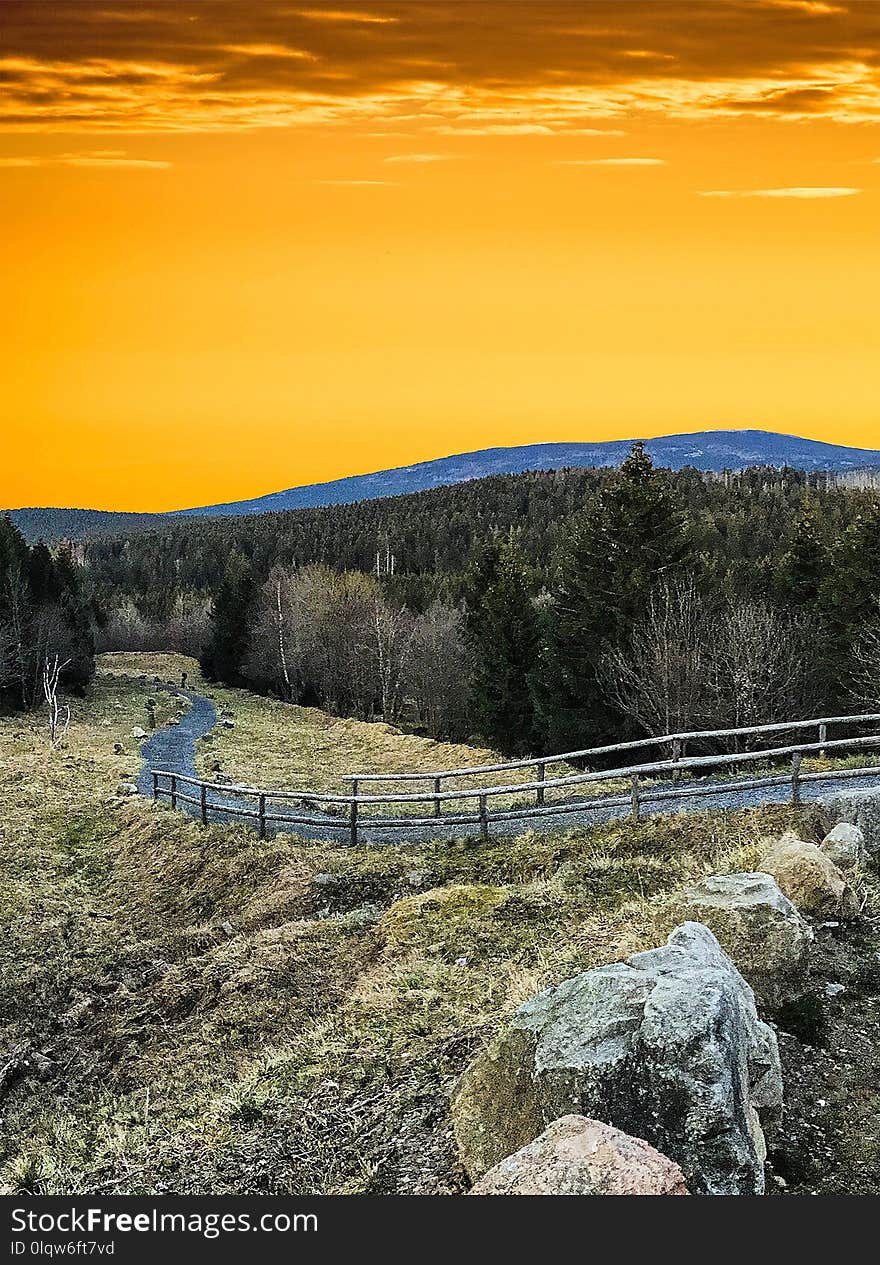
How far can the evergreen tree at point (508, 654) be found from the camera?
46031 mm

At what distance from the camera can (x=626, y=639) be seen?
114 ft

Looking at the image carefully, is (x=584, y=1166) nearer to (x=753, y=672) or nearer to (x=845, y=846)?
(x=845, y=846)

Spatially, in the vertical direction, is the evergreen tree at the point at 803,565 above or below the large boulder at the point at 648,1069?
A: below

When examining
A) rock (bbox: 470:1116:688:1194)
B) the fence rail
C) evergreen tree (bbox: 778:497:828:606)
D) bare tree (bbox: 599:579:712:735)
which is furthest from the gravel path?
evergreen tree (bbox: 778:497:828:606)

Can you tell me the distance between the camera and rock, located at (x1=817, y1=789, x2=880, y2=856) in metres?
14.1

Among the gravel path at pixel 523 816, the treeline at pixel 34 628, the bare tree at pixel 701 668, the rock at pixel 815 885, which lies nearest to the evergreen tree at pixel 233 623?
the treeline at pixel 34 628

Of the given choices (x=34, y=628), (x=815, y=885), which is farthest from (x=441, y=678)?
(x=815, y=885)

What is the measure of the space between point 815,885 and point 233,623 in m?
65.7

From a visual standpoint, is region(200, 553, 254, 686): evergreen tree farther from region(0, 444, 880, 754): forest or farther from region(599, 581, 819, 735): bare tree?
region(599, 581, 819, 735): bare tree

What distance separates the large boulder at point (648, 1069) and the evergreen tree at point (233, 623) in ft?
212

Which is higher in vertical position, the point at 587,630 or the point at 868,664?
the point at 587,630

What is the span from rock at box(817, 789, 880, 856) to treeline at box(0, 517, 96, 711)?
45.2 meters

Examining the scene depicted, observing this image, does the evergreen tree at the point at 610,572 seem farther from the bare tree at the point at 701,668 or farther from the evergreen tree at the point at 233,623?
the evergreen tree at the point at 233,623

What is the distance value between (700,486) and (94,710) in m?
121
